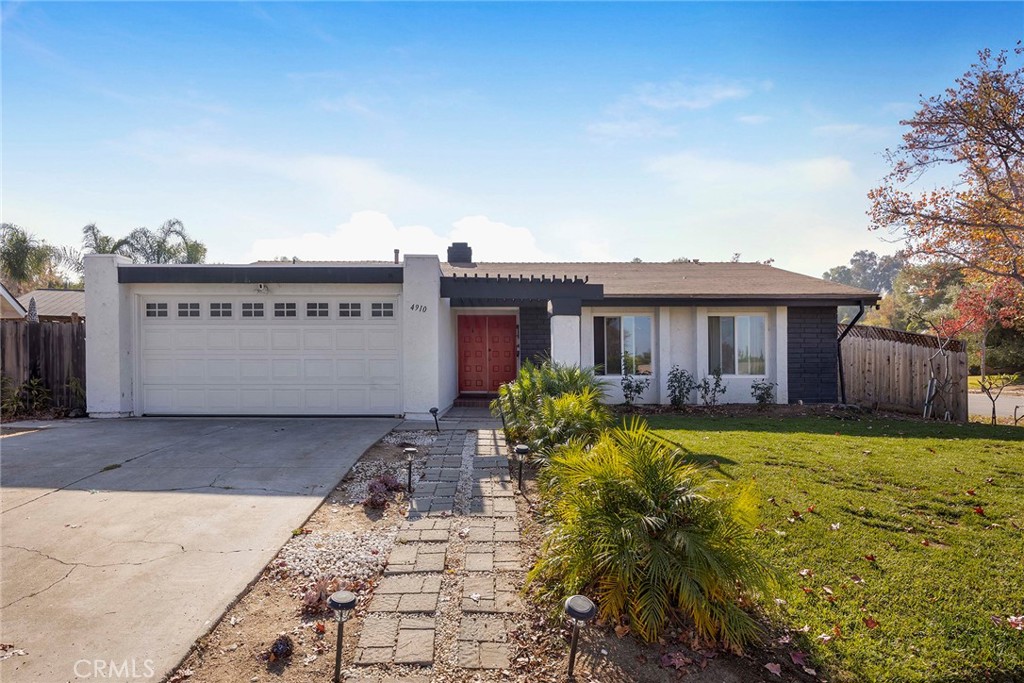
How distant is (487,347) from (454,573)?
31.6ft

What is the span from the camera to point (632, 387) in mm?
11742

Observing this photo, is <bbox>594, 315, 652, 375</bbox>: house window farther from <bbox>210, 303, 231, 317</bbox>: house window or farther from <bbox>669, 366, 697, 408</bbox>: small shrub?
<bbox>210, 303, 231, 317</bbox>: house window

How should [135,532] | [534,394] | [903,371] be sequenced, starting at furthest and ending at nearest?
[903,371]
[534,394]
[135,532]

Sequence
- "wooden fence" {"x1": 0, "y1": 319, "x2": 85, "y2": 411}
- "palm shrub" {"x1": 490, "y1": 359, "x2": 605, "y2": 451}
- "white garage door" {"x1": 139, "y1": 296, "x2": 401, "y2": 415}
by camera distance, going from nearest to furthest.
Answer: "palm shrub" {"x1": 490, "y1": 359, "x2": 605, "y2": 451} → "white garage door" {"x1": 139, "y1": 296, "x2": 401, "y2": 415} → "wooden fence" {"x1": 0, "y1": 319, "x2": 85, "y2": 411}

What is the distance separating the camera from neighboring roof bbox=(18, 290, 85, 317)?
19.5 metres

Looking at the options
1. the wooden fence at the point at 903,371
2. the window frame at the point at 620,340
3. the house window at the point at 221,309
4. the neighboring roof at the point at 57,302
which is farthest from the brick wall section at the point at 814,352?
the neighboring roof at the point at 57,302

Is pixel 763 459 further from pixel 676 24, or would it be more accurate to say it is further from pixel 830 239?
pixel 830 239

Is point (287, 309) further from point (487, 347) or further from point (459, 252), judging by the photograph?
point (459, 252)

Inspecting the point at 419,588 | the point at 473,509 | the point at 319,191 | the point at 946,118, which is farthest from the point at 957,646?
the point at 319,191

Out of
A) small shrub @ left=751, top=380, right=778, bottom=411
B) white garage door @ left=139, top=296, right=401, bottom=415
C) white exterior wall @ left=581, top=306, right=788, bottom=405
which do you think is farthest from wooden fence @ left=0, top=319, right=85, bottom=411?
small shrub @ left=751, top=380, right=778, bottom=411

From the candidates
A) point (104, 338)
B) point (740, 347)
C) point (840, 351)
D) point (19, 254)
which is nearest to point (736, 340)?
point (740, 347)

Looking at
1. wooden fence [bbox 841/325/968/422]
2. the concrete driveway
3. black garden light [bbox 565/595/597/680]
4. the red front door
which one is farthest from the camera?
the red front door

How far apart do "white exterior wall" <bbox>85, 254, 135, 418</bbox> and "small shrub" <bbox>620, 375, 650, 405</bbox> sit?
10.4m

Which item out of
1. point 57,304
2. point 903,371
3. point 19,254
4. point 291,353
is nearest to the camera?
point 291,353
